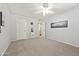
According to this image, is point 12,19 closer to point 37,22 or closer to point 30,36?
point 30,36

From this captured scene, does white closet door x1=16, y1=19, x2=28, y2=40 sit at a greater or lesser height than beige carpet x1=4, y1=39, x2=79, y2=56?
greater

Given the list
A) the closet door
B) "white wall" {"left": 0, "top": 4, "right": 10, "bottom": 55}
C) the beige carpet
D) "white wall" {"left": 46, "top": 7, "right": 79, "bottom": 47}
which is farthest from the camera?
the closet door

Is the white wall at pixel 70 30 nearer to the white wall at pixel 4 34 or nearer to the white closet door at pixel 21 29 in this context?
the white closet door at pixel 21 29

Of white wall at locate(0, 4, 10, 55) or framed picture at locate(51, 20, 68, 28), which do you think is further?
framed picture at locate(51, 20, 68, 28)

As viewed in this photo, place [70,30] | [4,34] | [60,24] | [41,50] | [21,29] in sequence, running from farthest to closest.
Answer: [21,29], [60,24], [70,30], [41,50], [4,34]

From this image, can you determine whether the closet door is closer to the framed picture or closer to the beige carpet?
the framed picture

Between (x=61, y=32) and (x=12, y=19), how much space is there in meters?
3.64

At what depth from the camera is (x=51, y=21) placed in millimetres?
6934

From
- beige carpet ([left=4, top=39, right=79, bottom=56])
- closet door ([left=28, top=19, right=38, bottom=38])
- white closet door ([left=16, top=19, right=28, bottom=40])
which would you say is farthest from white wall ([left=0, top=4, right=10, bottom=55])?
closet door ([left=28, top=19, right=38, bottom=38])

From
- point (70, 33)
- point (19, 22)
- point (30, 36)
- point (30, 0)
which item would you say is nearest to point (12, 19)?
point (19, 22)

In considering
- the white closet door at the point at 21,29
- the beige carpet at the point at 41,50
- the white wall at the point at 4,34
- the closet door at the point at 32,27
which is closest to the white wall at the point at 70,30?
the beige carpet at the point at 41,50

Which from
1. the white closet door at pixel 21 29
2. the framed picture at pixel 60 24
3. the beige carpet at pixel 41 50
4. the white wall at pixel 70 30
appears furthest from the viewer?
the white closet door at pixel 21 29

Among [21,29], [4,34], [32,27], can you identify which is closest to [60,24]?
[32,27]

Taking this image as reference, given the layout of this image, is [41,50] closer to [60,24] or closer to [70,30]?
[70,30]
